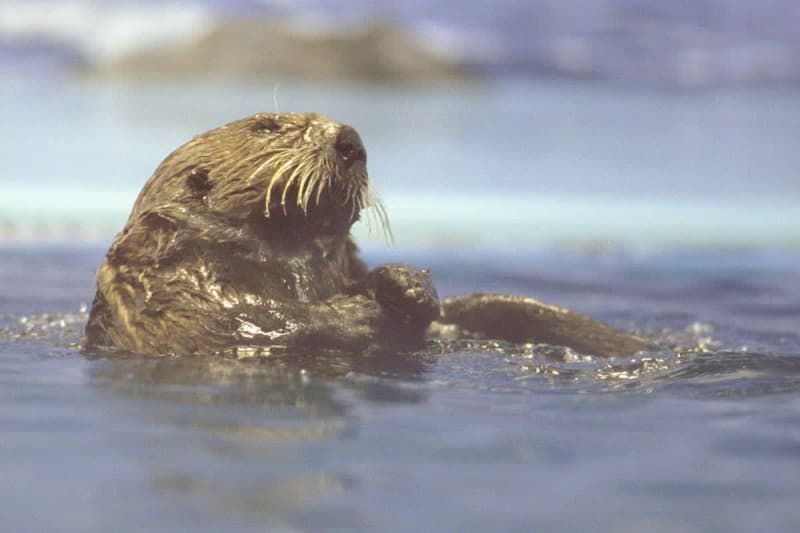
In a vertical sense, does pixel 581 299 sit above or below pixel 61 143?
below

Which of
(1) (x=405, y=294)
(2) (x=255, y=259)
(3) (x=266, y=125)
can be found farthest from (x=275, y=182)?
(1) (x=405, y=294)

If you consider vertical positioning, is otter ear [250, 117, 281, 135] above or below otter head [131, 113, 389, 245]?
above

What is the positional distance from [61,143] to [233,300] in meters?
11.1

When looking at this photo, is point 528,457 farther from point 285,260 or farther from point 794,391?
point 285,260

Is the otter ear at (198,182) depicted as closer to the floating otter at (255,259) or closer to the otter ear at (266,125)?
the floating otter at (255,259)

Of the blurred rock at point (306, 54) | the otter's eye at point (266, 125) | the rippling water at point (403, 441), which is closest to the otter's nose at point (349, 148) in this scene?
the otter's eye at point (266, 125)

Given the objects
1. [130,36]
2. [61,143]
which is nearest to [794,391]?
[61,143]

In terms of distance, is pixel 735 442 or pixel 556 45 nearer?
pixel 735 442

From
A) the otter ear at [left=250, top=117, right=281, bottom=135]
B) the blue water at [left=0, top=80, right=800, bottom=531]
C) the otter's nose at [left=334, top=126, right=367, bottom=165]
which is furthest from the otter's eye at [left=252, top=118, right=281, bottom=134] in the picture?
the blue water at [left=0, top=80, right=800, bottom=531]

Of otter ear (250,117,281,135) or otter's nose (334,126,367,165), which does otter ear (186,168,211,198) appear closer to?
otter ear (250,117,281,135)

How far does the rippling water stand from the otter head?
0.60 metres

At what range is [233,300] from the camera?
398 cm

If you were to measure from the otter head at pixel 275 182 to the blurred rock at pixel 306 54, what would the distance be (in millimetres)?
14221

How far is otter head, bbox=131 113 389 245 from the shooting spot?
13.7 ft
